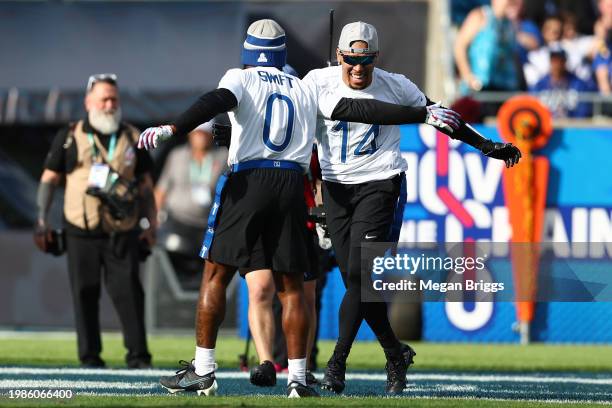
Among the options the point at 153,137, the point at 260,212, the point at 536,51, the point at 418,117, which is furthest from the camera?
the point at 536,51

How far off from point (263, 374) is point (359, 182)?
127 cm

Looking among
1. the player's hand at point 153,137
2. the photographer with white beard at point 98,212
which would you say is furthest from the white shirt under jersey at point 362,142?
the photographer with white beard at point 98,212

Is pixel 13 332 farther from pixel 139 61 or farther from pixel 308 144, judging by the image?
pixel 308 144

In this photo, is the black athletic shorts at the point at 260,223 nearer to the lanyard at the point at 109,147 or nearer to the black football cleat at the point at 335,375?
the black football cleat at the point at 335,375

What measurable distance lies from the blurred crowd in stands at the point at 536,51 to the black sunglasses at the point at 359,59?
24.1 feet

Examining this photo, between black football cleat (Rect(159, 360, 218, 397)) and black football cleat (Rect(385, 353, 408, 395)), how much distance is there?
1099 mm

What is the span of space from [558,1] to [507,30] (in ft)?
6.83

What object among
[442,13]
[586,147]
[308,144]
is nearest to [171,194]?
[442,13]

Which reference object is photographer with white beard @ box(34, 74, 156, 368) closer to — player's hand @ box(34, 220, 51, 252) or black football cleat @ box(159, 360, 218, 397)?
player's hand @ box(34, 220, 51, 252)

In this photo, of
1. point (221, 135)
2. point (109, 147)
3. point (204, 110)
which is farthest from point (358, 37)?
point (109, 147)

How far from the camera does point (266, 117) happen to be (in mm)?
8352

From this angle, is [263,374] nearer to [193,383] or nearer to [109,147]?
[193,383]

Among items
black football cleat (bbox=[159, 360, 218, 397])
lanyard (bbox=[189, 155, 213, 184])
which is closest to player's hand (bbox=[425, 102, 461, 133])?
black football cleat (bbox=[159, 360, 218, 397])

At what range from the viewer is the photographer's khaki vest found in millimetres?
11594
